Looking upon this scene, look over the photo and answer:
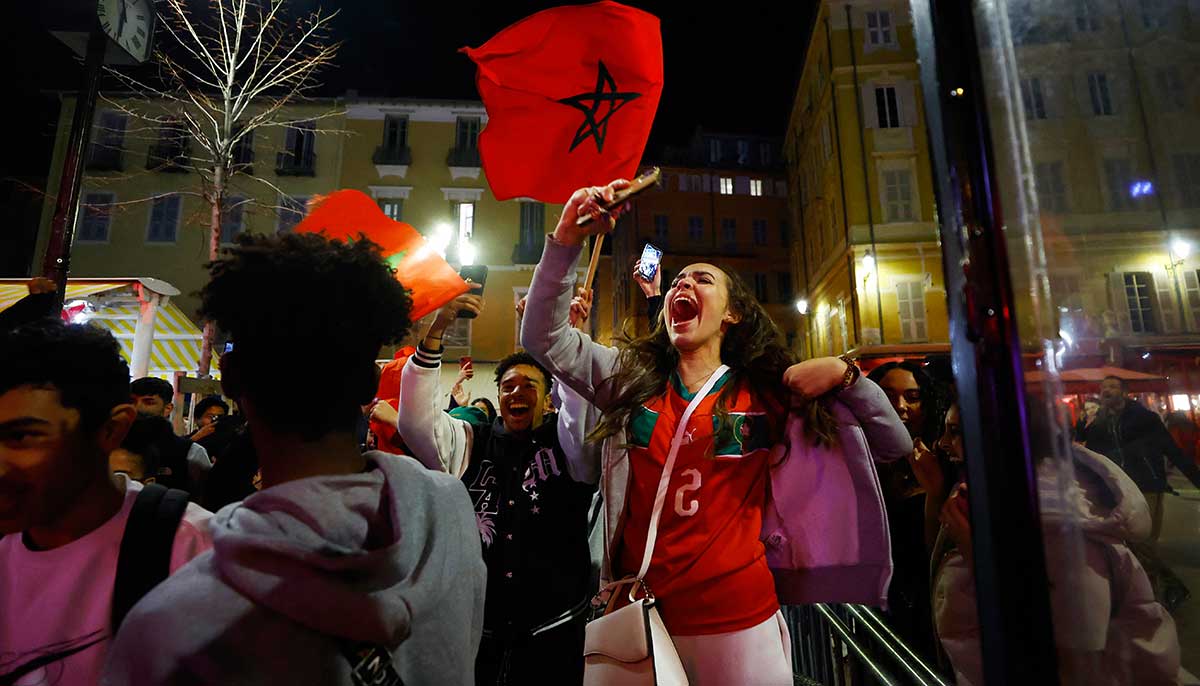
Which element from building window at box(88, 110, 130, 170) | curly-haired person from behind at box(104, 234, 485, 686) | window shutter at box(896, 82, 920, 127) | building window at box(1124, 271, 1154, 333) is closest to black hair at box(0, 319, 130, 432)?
curly-haired person from behind at box(104, 234, 485, 686)

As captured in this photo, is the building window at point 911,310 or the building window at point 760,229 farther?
the building window at point 760,229

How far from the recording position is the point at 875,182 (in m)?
24.5

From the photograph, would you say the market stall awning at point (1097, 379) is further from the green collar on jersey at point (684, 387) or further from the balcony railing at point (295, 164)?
the balcony railing at point (295, 164)

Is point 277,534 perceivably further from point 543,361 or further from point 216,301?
point 543,361

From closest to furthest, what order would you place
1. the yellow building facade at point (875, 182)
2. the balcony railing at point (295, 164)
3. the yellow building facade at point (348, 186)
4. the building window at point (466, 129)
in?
the yellow building facade at point (875, 182) → the yellow building facade at point (348, 186) → the balcony railing at point (295, 164) → the building window at point (466, 129)

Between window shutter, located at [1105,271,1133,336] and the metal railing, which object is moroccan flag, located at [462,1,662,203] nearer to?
the metal railing

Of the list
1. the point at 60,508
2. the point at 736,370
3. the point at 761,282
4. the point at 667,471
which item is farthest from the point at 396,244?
the point at 761,282

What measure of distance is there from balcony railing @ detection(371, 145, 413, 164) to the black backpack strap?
26.6m

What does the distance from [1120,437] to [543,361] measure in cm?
172

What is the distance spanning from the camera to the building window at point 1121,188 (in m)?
1.07

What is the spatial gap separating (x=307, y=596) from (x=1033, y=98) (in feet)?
5.01

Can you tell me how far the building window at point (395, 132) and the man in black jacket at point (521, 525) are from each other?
25.4 metres

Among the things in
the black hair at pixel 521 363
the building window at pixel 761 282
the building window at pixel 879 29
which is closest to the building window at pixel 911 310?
the building window at pixel 879 29

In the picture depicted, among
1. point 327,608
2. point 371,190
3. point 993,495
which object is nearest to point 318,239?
point 327,608
